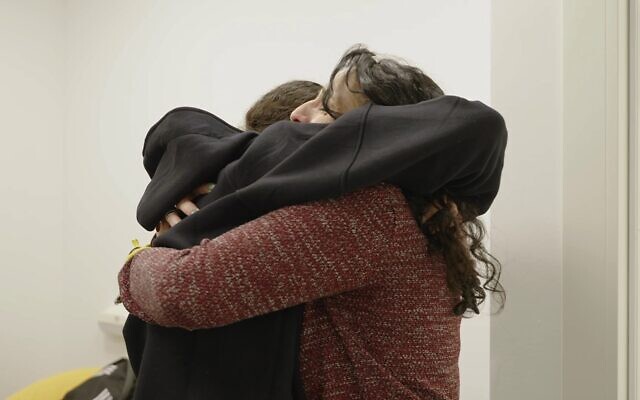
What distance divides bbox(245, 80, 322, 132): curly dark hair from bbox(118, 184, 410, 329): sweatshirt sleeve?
18.4 inches

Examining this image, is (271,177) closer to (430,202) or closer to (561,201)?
(430,202)

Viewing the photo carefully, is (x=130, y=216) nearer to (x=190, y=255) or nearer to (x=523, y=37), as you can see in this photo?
(x=190, y=255)

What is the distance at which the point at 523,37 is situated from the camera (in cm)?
89

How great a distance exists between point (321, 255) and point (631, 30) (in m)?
0.70

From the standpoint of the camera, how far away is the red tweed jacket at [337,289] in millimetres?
540

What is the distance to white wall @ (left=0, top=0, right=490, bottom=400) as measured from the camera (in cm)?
109

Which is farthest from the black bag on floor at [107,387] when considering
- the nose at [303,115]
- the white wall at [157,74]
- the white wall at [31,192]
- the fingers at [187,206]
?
the nose at [303,115]

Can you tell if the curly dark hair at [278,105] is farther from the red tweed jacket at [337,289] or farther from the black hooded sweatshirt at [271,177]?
the red tweed jacket at [337,289]

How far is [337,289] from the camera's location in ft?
1.86

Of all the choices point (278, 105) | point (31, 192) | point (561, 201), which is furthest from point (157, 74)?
point (561, 201)

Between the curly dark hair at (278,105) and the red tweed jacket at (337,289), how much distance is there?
45 centimetres

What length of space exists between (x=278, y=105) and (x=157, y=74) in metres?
0.91

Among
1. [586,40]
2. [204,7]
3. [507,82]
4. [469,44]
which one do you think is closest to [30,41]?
[204,7]

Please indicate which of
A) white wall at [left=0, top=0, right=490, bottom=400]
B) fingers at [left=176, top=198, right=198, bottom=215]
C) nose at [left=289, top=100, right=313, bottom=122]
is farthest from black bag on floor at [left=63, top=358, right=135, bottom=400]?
nose at [left=289, top=100, right=313, bottom=122]
